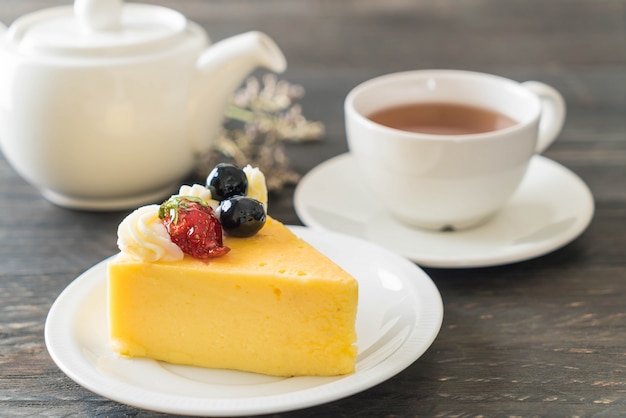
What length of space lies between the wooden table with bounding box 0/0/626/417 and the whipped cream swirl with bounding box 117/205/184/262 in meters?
0.20

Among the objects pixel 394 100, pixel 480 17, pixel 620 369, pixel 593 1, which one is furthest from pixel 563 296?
pixel 593 1

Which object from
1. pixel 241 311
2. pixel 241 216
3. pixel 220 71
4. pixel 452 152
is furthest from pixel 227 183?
pixel 220 71

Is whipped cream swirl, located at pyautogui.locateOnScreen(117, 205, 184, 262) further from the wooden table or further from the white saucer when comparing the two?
the white saucer

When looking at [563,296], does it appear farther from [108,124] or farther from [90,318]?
[108,124]

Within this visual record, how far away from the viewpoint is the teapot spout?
1.67m

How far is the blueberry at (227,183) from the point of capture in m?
1.22

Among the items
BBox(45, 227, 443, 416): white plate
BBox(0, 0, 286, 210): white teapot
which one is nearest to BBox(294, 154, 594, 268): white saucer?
BBox(45, 227, 443, 416): white plate

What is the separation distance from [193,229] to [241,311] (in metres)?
0.13

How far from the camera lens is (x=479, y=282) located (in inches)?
54.7

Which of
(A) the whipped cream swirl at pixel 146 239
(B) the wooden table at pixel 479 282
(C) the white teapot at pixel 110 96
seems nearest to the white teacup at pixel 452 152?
(B) the wooden table at pixel 479 282

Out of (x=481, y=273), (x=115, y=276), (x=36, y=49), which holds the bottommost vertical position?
(x=481, y=273)

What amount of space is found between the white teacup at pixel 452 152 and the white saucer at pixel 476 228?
4cm

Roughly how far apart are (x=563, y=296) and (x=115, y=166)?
0.85m

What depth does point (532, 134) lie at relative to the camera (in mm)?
1490
